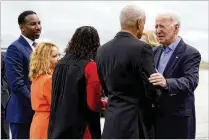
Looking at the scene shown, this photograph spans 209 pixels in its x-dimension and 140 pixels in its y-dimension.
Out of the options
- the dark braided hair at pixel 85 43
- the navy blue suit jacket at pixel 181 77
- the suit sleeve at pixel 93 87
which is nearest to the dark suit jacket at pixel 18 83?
the dark braided hair at pixel 85 43

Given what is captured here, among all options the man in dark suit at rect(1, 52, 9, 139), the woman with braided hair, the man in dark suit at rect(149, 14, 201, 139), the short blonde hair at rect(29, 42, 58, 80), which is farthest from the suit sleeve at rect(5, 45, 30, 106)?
the man in dark suit at rect(149, 14, 201, 139)

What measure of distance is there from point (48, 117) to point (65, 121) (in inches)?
14.8

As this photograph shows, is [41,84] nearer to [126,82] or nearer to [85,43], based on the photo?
[85,43]

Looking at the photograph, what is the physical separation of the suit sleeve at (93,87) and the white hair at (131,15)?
0.58 metres

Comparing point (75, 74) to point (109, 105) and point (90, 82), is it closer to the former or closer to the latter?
point (90, 82)

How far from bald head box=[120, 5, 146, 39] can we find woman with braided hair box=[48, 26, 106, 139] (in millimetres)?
550

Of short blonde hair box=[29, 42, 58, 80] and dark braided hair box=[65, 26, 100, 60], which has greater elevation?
dark braided hair box=[65, 26, 100, 60]

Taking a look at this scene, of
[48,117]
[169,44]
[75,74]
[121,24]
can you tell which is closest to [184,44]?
[169,44]

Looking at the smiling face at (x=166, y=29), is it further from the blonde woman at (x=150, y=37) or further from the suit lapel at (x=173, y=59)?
→ the blonde woman at (x=150, y=37)

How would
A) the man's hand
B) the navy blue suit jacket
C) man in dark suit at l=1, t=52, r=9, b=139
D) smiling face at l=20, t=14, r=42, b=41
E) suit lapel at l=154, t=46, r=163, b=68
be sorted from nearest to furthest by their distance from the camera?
1. the man's hand
2. the navy blue suit jacket
3. suit lapel at l=154, t=46, r=163, b=68
4. smiling face at l=20, t=14, r=42, b=41
5. man in dark suit at l=1, t=52, r=9, b=139

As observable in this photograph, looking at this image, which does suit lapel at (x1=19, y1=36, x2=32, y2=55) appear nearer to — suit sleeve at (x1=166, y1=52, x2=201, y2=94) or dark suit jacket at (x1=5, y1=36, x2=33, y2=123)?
dark suit jacket at (x1=5, y1=36, x2=33, y2=123)

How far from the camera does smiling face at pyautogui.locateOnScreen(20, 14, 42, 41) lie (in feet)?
18.1

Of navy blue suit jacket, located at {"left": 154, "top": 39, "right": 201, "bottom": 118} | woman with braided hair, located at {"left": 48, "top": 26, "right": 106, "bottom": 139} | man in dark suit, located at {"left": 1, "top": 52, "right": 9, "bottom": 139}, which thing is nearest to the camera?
navy blue suit jacket, located at {"left": 154, "top": 39, "right": 201, "bottom": 118}

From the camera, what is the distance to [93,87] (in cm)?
454
